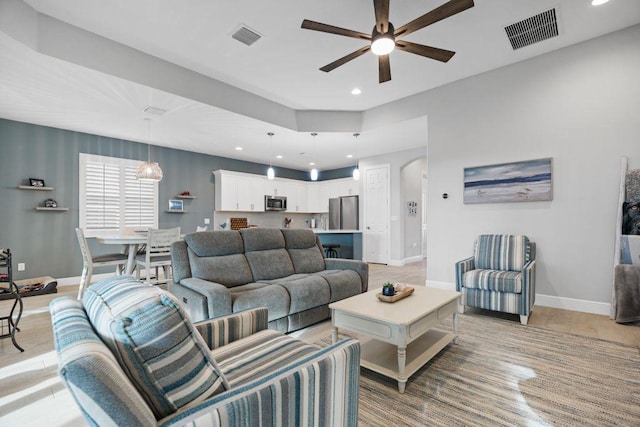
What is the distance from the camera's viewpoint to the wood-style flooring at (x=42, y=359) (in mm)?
1766

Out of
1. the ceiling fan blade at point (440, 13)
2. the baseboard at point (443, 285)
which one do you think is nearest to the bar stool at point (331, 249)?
the baseboard at point (443, 285)

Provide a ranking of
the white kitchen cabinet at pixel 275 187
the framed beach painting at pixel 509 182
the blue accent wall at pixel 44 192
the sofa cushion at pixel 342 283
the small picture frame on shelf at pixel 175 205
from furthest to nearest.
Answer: the white kitchen cabinet at pixel 275 187 < the small picture frame on shelf at pixel 175 205 < the blue accent wall at pixel 44 192 < the framed beach painting at pixel 509 182 < the sofa cushion at pixel 342 283

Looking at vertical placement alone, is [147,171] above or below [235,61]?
below

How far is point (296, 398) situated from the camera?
99 cm

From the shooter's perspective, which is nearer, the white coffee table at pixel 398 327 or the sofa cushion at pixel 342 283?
the white coffee table at pixel 398 327

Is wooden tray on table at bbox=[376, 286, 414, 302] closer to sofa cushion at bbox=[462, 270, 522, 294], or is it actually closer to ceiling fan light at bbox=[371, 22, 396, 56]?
sofa cushion at bbox=[462, 270, 522, 294]

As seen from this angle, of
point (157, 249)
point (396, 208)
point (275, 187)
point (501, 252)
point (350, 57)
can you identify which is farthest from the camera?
point (275, 187)

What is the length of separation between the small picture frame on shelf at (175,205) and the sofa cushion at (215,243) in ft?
12.8

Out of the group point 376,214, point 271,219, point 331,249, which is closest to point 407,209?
point 376,214

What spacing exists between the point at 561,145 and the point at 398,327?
3.33 m

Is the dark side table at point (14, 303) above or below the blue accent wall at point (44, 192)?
below

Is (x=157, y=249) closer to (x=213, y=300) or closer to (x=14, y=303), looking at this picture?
(x=14, y=303)

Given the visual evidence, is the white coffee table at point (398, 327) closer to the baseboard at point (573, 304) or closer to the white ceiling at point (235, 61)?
the baseboard at point (573, 304)

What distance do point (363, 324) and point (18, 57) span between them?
4115 mm
